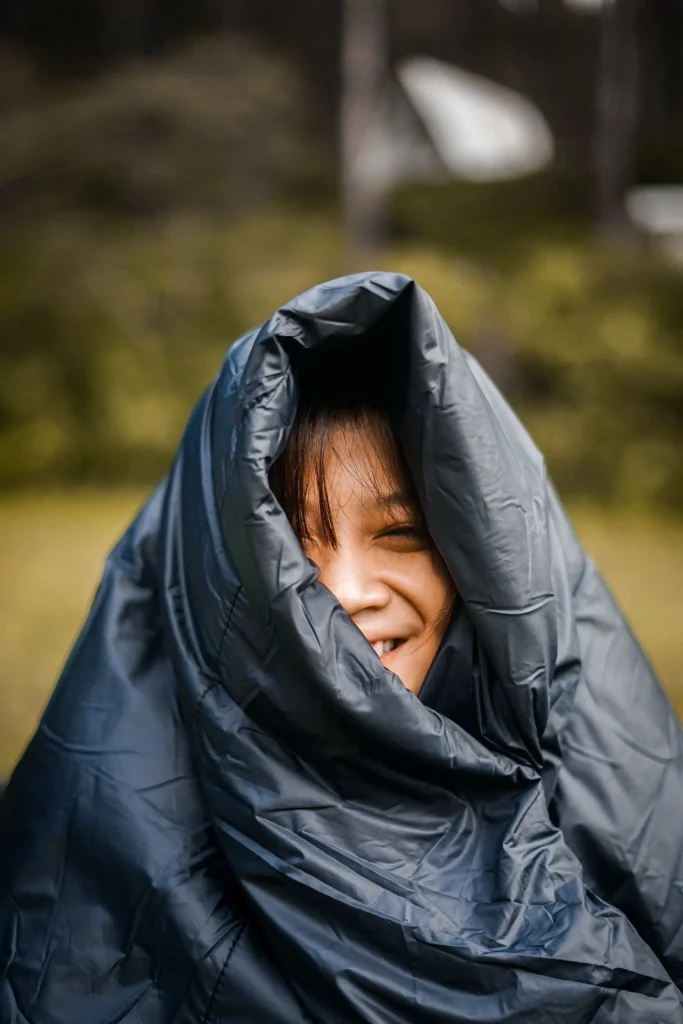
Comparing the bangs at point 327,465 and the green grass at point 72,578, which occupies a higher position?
the bangs at point 327,465

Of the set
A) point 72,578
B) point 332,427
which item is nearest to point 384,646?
point 332,427

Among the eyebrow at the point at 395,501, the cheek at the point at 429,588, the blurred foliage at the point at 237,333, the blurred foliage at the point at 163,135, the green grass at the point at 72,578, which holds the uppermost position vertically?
the blurred foliage at the point at 163,135

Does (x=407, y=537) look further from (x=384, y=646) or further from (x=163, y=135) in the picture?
(x=163, y=135)

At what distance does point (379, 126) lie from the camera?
609 centimetres

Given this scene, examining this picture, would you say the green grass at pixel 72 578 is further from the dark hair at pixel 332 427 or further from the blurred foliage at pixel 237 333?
the dark hair at pixel 332 427

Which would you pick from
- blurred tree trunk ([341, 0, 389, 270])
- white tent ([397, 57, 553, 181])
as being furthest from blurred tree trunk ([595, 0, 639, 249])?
blurred tree trunk ([341, 0, 389, 270])

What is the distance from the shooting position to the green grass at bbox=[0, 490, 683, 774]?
3.31 m

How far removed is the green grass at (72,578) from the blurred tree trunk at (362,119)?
216cm

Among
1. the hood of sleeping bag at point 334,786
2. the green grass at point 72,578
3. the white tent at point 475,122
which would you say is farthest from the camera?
Answer: the white tent at point 475,122

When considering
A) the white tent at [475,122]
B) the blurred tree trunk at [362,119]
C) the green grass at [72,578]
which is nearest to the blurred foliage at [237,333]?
the blurred tree trunk at [362,119]

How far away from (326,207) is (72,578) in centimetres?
313

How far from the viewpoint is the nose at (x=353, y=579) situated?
1031mm

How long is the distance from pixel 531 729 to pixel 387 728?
160mm

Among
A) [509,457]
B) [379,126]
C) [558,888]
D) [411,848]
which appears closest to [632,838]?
[558,888]
